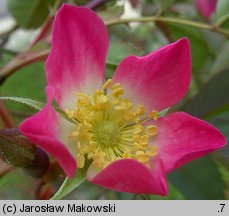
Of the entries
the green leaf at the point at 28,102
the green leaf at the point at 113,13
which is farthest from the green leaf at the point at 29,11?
the green leaf at the point at 28,102

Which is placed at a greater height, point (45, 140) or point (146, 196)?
point (45, 140)

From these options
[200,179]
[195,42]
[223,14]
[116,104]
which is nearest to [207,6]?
[195,42]

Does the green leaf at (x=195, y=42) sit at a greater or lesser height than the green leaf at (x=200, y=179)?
greater

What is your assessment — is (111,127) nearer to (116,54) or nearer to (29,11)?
(116,54)

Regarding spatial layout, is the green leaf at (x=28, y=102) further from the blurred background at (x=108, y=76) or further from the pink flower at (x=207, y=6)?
the pink flower at (x=207, y=6)

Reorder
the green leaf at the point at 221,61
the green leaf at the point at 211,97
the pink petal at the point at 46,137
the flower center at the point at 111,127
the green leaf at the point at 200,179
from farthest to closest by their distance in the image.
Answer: the green leaf at the point at 221,61 < the green leaf at the point at 200,179 < the green leaf at the point at 211,97 < the flower center at the point at 111,127 < the pink petal at the point at 46,137
